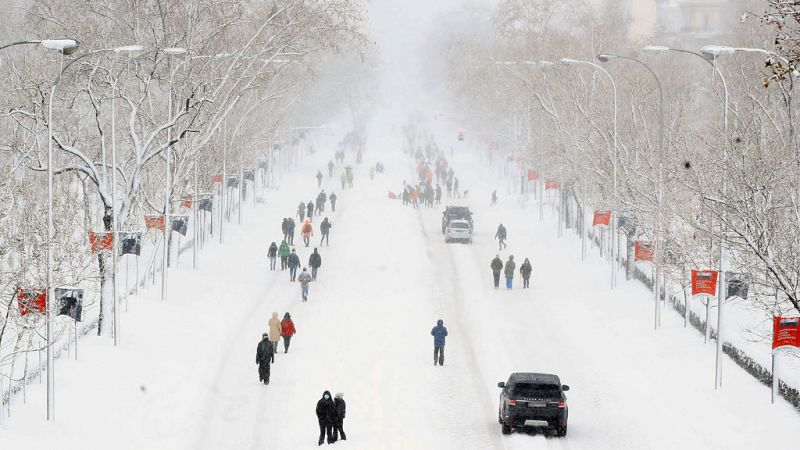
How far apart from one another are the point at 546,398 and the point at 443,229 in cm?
3595

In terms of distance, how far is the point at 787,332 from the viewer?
26422 mm

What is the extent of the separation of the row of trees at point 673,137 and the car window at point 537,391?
14.5 ft

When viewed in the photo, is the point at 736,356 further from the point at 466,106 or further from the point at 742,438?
the point at 466,106

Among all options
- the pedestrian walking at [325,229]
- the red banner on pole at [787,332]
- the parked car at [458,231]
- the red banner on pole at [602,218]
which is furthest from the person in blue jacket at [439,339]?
the parked car at [458,231]

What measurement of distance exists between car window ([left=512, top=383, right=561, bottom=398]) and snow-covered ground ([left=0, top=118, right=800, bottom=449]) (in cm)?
96

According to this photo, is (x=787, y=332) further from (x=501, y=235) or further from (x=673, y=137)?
(x=501, y=235)

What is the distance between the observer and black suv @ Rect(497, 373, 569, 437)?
86.9 ft

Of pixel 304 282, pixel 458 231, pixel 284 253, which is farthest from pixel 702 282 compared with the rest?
pixel 458 231

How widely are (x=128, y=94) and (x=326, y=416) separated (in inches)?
769

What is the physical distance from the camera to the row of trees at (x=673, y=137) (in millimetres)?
25844

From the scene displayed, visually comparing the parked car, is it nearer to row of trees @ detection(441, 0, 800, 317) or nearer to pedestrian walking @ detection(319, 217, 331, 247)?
row of trees @ detection(441, 0, 800, 317)

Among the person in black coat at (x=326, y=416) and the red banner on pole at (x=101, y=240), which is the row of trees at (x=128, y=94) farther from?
the person in black coat at (x=326, y=416)

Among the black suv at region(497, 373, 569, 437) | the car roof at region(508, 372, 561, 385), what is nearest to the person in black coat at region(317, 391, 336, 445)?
the black suv at region(497, 373, 569, 437)

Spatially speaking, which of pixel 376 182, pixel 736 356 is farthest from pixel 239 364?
pixel 376 182
